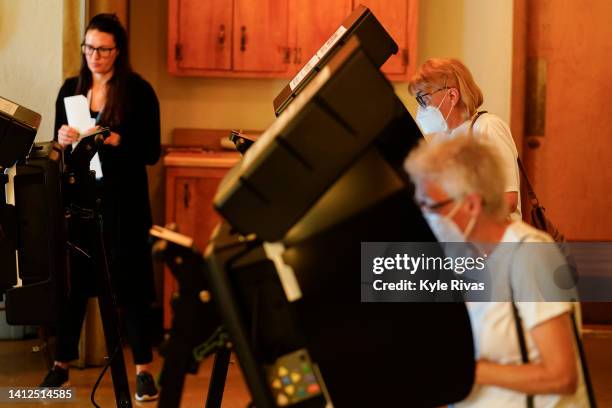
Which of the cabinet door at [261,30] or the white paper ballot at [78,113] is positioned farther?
the cabinet door at [261,30]

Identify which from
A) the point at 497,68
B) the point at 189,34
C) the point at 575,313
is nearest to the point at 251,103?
the point at 189,34

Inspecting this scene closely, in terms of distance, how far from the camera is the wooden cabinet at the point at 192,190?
16.1 ft

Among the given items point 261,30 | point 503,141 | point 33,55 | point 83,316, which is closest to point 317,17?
point 261,30

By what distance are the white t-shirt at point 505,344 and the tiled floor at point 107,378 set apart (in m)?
2.25

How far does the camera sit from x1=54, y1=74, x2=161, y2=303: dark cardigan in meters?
3.96

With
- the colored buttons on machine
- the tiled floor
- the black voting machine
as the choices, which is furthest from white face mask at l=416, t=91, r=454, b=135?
the colored buttons on machine

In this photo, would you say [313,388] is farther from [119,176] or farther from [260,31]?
[260,31]

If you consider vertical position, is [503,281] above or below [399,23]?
below

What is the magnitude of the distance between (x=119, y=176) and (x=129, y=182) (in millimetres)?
51

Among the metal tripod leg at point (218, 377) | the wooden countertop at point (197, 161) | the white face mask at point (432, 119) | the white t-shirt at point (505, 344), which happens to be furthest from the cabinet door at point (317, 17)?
the white t-shirt at point (505, 344)

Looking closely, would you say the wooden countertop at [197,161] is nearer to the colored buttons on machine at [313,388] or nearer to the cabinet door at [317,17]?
the cabinet door at [317,17]

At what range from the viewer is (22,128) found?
8.67 ft

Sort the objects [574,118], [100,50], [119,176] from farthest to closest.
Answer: [574,118] → [119,176] → [100,50]

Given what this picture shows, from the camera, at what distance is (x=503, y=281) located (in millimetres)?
1747
